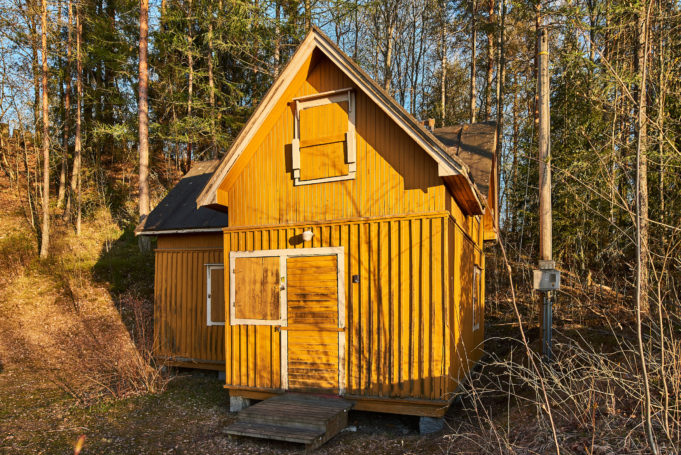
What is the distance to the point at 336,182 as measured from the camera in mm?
7273

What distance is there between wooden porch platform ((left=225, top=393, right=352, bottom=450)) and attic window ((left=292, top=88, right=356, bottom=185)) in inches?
140

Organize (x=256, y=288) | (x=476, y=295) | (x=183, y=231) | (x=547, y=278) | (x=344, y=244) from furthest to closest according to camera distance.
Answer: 1. (x=183, y=231)
2. (x=476, y=295)
3. (x=256, y=288)
4. (x=344, y=244)
5. (x=547, y=278)

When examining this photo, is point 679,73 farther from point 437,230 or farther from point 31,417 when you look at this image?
point 31,417

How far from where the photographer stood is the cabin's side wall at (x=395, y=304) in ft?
20.8

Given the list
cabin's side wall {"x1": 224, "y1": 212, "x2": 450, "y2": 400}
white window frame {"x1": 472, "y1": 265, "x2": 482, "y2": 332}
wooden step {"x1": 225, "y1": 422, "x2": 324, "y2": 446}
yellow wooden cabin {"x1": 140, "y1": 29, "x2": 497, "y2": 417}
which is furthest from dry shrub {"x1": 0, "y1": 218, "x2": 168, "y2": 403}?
white window frame {"x1": 472, "y1": 265, "x2": 482, "y2": 332}

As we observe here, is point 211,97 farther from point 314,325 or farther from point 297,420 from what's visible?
point 297,420

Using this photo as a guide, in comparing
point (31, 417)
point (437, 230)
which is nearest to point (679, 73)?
point (437, 230)

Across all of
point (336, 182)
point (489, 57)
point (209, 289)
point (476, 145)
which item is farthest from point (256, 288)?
point (489, 57)

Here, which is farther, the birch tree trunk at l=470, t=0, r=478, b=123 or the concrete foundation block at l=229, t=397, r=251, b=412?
the birch tree trunk at l=470, t=0, r=478, b=123

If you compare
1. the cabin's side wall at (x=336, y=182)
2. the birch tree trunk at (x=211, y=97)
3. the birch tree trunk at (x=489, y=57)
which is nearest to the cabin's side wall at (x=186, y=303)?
the cabin's side wall at (x=336, y=182)

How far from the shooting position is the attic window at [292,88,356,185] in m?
7.23

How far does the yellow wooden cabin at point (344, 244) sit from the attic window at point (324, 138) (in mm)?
19

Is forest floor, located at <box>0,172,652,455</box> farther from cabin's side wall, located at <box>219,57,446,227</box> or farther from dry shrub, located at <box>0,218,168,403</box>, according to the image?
cabin's side wall, located at <box>219,57,446,227</box>

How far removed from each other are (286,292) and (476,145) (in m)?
5.18
